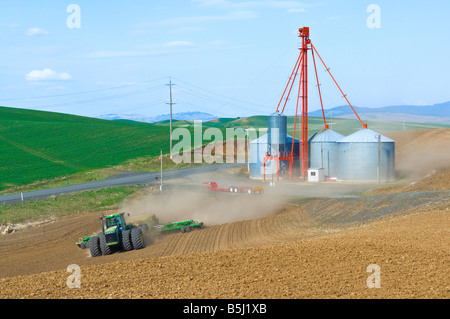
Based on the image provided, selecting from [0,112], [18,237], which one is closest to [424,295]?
[18,237]

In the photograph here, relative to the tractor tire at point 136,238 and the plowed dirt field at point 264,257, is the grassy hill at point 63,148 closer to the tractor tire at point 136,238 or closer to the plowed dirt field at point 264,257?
the plowed dirt field at point 264,257

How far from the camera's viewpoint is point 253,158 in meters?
61.6

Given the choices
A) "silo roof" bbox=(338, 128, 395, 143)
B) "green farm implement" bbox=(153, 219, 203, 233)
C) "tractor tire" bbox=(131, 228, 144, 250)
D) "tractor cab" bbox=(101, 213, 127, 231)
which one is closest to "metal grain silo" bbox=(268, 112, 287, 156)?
"silo roof" bbox=(338, 128, 395, 143)

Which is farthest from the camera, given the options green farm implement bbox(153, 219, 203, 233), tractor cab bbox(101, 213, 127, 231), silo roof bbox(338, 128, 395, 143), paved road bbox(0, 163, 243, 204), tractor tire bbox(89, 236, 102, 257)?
silo roof bbox(338, 128, 395, 143)

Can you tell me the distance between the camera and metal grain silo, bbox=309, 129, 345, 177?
193 feet

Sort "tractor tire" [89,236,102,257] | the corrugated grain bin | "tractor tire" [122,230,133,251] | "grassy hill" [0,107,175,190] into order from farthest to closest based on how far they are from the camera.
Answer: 1. "grassy hill" [0,107,175,190]
2. the corrugated grain bin
3. "tractor tire" [122,230,133,251]
4. "tractor tire" [89,236,102,257]

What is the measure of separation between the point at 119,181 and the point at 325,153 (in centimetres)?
Answer: 2392

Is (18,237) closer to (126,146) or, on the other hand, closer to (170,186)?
(170,186)

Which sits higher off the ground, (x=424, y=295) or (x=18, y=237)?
(x=424, y=295)

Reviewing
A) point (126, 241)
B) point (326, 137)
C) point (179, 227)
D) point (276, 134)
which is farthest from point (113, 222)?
point (326, 137)

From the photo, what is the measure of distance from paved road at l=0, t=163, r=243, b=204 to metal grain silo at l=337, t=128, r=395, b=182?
2004 cm

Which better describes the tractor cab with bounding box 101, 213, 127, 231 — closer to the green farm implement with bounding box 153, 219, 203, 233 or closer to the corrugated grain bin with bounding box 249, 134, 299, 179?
the green farm implement with bounding box 153, 219, 203, 233

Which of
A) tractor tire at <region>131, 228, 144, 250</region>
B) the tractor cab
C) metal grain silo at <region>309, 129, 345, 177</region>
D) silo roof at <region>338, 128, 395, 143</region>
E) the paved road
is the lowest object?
the paved road
